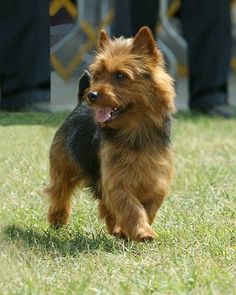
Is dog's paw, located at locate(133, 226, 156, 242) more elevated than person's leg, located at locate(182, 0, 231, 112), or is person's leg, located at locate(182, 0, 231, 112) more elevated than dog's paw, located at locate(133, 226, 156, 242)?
dog's paw, located at locate(133, 226, 156, 242)

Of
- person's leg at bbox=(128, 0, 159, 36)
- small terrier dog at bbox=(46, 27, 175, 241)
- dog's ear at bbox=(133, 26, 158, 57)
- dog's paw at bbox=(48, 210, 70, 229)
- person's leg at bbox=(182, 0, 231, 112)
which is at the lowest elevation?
person's leg at bbox=(182, 0, 231, 112)

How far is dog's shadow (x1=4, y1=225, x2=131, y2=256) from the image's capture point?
5044mm

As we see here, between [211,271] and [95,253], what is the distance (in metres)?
0.62

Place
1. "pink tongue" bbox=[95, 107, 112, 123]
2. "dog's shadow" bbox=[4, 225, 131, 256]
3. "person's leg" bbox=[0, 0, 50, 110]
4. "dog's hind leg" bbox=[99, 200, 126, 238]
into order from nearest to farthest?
"dog's shadow" bbox=[4, 225, 131, 256] → "pink tongue" bbox=[95, 107, 112, 123] → "dog's hind leg" bbox=[99, 200, 126, 238] → "person's leg" bbox=[0, 0, 50, 110]

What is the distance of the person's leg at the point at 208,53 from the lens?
10.1 metres

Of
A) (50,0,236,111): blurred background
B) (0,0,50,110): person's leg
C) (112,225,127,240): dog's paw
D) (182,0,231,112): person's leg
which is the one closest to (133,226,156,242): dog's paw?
(112,225,127,240): dog's paw

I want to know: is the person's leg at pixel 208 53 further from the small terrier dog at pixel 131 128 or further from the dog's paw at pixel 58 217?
the small terrier dog at pixel 131 128

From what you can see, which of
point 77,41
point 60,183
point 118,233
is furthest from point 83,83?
point 77,41

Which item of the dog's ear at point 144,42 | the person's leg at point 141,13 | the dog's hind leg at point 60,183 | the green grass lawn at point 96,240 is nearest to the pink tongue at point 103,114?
the dog's ear at point 144,42

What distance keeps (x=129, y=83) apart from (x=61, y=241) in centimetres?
75

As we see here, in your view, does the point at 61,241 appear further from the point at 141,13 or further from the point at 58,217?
the point at 141,13

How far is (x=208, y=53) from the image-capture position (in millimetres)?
10195

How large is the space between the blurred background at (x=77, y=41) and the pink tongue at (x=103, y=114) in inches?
31.7

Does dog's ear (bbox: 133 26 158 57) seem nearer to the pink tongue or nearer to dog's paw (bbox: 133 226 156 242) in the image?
the pink tongue
